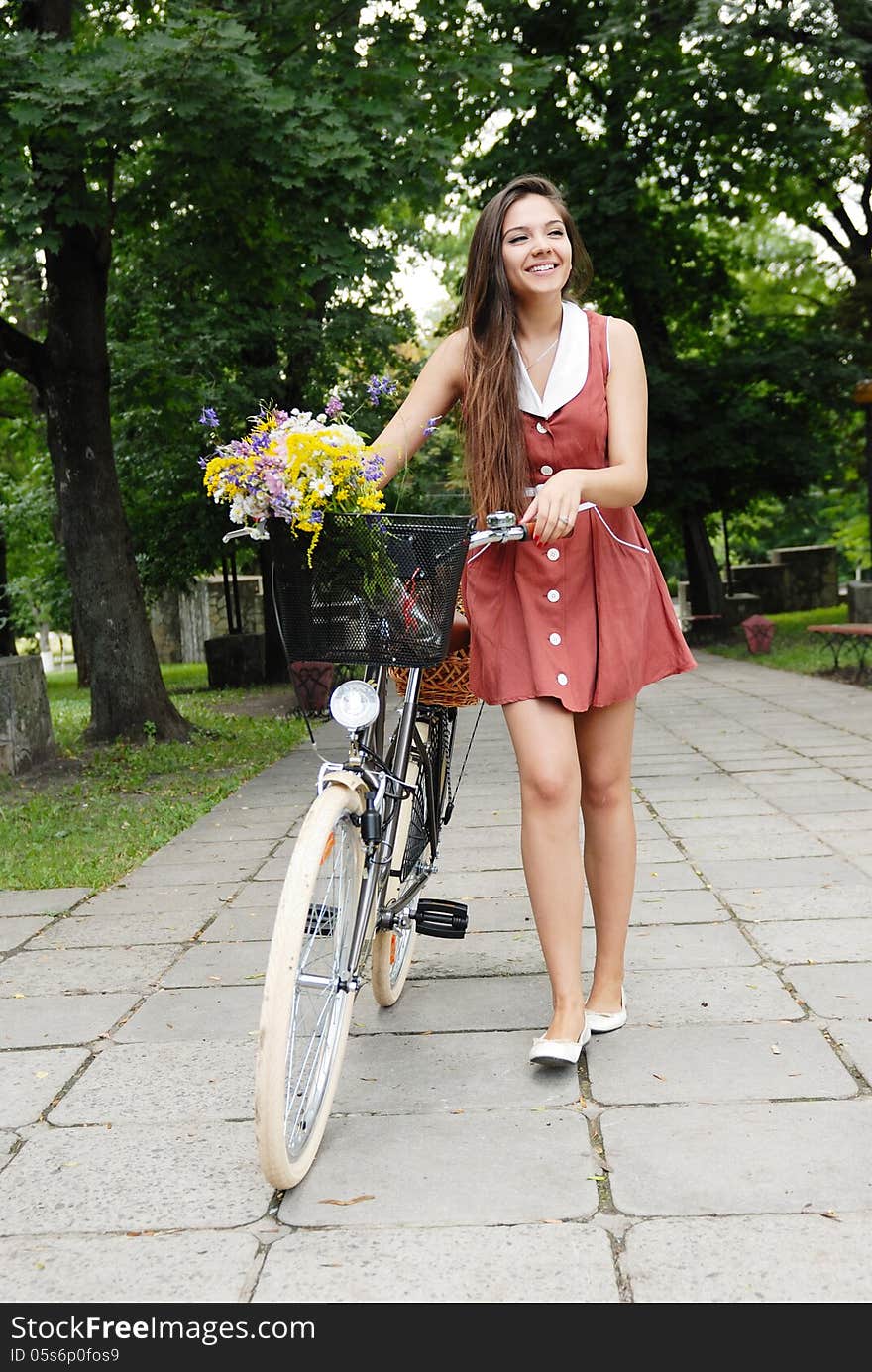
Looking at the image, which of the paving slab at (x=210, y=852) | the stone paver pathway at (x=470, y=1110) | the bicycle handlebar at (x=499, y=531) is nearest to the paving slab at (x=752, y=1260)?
the stone paver pathway at (x=470, y=1110)

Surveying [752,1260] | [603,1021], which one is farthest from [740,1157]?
[603,1021]

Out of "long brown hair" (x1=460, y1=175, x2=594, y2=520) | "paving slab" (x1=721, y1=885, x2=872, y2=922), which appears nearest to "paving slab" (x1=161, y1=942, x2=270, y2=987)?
"paving slab" (x1=721, y1=885, x2=872, y2=922)

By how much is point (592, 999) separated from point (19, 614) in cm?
2158

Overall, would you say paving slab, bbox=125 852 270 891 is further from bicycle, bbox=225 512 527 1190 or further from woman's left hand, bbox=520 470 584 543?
woman's left hand, bbox=520 470 584 543

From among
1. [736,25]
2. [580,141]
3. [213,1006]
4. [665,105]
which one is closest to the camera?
[213,1006]

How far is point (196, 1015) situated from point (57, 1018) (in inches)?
15.6

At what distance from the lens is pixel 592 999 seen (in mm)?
3617

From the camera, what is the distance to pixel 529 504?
3.25m

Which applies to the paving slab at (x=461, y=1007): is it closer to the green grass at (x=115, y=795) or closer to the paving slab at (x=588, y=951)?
the paving slab at (x=588, y=951)

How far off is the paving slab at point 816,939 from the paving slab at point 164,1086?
63.3 inches

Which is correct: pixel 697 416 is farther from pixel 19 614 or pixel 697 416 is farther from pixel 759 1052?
pixel 759 1052

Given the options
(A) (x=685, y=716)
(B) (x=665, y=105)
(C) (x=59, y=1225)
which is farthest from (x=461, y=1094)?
(B) (x=665, y=105)

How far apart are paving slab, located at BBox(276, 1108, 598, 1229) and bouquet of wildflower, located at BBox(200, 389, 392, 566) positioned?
3.92ft

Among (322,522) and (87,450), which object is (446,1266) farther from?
(87,450)
